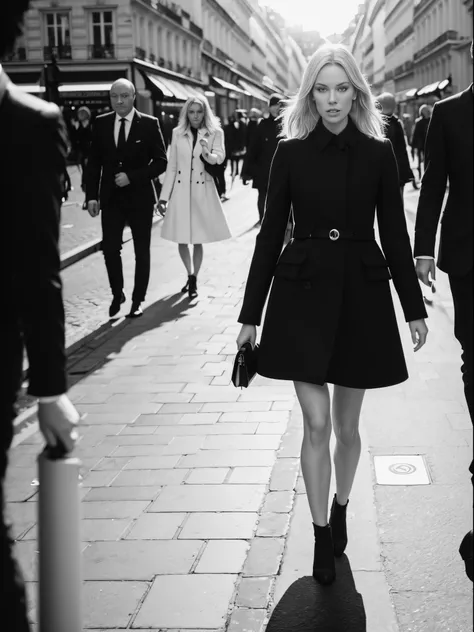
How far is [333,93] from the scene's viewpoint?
377cm

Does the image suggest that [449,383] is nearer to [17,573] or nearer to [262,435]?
[262,435]

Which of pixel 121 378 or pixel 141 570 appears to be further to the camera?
pixel 121 378

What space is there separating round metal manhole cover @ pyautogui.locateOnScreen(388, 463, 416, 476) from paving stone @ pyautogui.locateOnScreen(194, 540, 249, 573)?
1070 mm

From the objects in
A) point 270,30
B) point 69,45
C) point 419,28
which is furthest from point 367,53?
point 69,45

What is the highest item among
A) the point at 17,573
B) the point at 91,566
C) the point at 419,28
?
the point at 419,28

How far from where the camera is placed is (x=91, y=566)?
4.00m

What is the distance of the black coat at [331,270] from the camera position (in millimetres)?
3814

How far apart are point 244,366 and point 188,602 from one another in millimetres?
804

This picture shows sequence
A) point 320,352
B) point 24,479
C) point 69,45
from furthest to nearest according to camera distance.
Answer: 1. point 69,45
2. point 24,479
3. point 320,352

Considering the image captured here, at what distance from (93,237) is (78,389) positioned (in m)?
8.64

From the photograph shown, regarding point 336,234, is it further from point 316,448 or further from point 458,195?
point 316,448

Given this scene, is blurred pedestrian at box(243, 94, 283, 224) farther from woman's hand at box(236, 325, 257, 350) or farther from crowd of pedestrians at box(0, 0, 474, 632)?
woman's hand at box(236, 325, 257, 350)

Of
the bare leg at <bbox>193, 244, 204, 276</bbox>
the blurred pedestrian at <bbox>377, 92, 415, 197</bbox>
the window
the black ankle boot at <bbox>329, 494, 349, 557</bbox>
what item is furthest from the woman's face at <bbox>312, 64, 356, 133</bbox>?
the window

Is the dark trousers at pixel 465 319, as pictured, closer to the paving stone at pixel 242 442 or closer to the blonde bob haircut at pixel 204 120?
the paving stone at pixel 242 442
